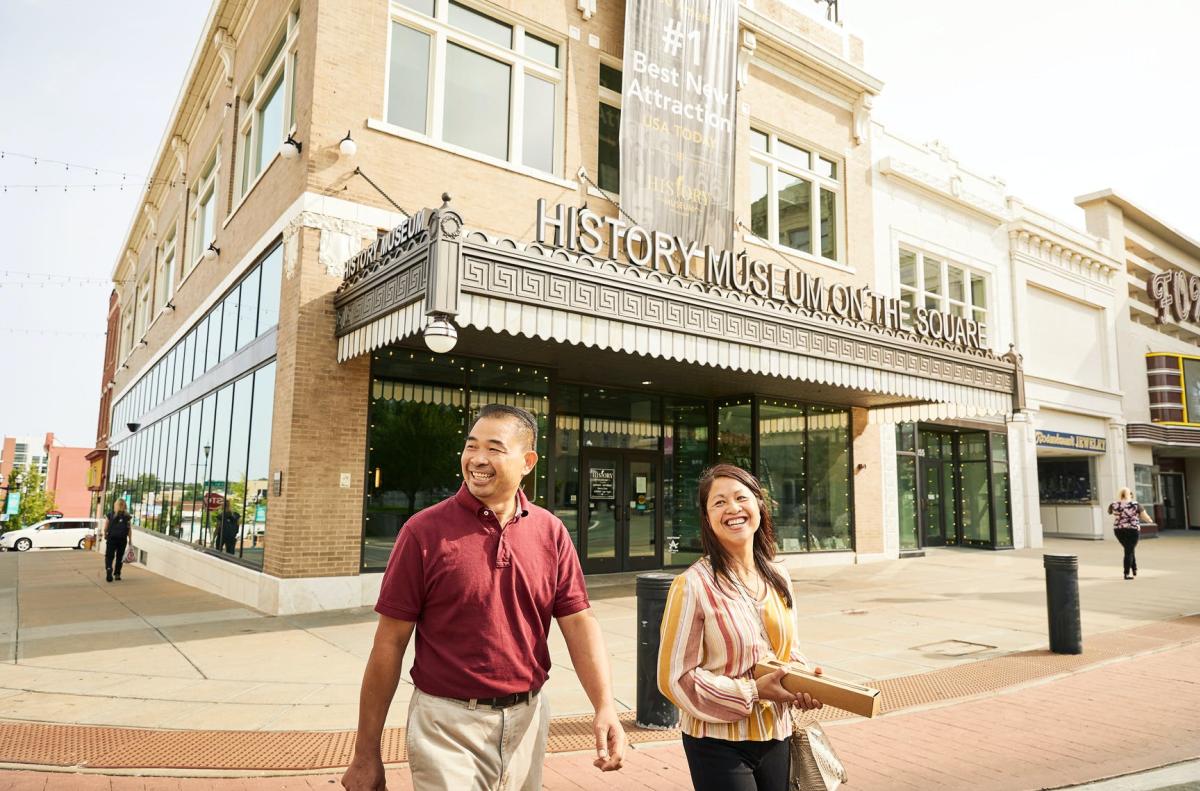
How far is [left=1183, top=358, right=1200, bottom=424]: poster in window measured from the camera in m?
30.0

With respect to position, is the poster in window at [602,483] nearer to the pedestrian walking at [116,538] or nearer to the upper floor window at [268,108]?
the upper floor window at [268,108]

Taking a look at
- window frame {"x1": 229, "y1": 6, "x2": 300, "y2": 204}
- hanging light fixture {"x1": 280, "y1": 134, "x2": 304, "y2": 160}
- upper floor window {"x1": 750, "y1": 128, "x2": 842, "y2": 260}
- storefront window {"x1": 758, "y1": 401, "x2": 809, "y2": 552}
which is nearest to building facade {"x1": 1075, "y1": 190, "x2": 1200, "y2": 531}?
upper floor window {"x1": 750, "y1": 128, "x2": 842, "y2": 260}

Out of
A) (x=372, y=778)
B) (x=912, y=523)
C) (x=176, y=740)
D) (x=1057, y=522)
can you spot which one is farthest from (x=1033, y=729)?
(x=1057, y=522)

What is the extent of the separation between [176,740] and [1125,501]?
51.8 feet

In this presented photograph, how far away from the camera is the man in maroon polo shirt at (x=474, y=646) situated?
2244 millimetres

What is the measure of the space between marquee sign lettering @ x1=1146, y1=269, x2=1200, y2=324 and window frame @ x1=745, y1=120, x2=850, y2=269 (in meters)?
21.0

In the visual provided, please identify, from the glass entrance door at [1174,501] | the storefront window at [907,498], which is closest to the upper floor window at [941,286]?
the storefront window at [907,498]

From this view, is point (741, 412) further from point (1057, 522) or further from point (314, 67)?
point (1057, 522)

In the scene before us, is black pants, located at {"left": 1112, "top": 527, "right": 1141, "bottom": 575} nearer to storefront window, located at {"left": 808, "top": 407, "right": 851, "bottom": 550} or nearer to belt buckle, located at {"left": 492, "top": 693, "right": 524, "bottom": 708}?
storefront window, located at {"left": 808, "top": 407, "right": 851, "bottom": 550}

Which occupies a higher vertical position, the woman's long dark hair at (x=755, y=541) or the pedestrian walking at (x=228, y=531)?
the woman's long dark hair at (x=755, y=541)

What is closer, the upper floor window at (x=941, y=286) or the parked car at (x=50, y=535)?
A: the upper floor window at (x=941, y=286)

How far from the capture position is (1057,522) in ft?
88.2

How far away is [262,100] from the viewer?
13.8 metres

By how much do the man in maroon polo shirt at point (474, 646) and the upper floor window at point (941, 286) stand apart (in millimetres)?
18957
